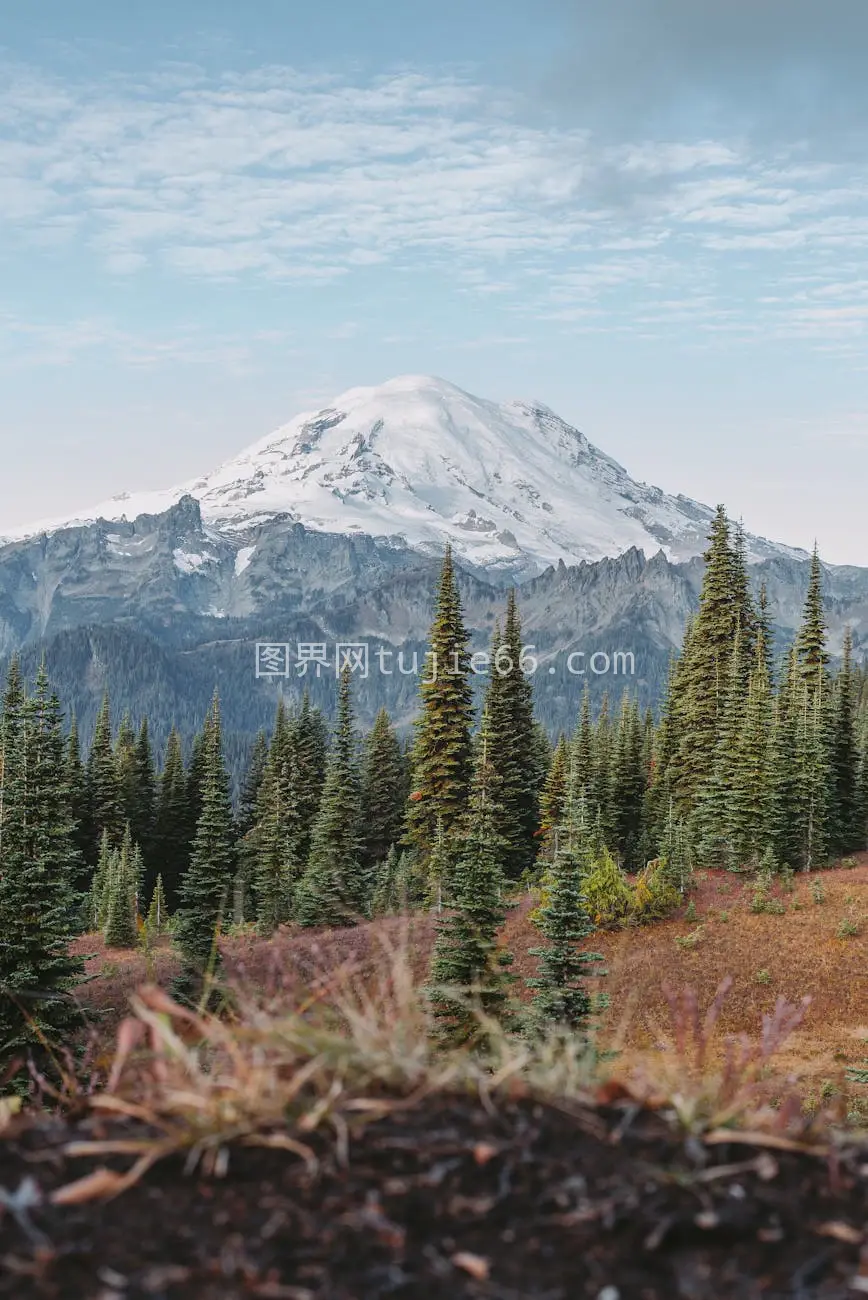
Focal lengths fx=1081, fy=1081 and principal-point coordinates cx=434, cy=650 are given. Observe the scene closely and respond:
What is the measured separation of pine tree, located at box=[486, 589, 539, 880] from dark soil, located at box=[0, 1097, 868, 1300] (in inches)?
1823

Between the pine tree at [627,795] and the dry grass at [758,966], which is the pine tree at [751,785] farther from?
the pine tree at [627,795]

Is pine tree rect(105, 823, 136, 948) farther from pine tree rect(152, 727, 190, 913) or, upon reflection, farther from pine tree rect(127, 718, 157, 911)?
pine tree rect(152, 727, 190, 913)

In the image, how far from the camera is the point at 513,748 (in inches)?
2106

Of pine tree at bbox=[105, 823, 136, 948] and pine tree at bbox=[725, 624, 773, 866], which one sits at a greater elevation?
pine tree at bbox=[725, 624, 773, 866]

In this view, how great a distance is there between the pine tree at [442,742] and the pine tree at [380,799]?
18.3m

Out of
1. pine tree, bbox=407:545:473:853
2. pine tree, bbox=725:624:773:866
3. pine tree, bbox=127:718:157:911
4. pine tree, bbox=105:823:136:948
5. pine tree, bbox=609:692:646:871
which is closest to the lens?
pine tree, bbox=725:624:773:866

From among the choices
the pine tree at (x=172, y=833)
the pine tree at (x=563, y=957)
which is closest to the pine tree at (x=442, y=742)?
the pine tree at (x=563, y=957)

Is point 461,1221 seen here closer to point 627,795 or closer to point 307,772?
point 627,795

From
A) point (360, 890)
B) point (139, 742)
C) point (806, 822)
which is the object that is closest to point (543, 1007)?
point (806, 822)

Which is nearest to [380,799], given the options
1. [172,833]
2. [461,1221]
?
[172,833]

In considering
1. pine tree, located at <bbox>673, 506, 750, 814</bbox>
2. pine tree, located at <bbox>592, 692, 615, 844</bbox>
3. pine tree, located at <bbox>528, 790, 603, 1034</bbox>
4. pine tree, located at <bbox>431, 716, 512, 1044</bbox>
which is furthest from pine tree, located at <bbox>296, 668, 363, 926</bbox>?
pine tree, located at <bbox>528, 790, 603, 1034</bbox>

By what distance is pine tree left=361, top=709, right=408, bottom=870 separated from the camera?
216 ft

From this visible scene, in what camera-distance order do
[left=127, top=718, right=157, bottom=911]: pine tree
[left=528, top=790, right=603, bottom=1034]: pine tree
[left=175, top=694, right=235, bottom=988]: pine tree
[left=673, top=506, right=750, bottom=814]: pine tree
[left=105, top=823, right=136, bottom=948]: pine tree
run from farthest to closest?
[left=127, top=718, right=157, bottom=911]: pine tree < [left=673, top=506, right=750, bottom=814]: pine tree < [left=105, top=823, right=136, bottom=948]: pine tree < [left=175, top=694, right=235, bottom=988]: pine tree < [left=528, top=790, right=603, bottom=1034]: pine tree

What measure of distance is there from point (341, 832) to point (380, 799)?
12.9 metres
